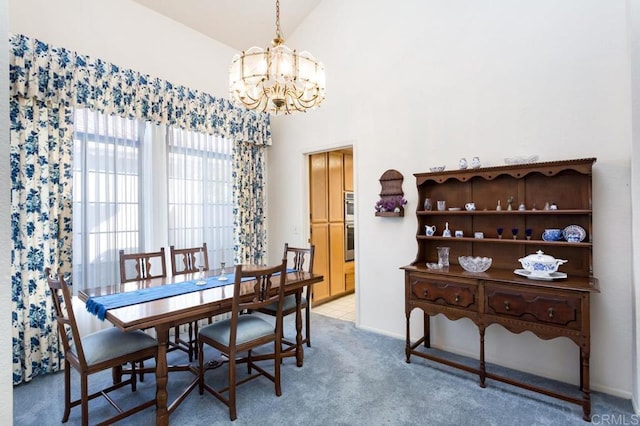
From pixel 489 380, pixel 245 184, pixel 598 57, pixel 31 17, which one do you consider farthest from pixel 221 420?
pixel 598 57

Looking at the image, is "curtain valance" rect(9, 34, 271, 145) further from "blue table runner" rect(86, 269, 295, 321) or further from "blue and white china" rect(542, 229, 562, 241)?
"blue and white china" rect(542, 229, 562, 241)

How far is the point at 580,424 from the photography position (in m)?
2.14

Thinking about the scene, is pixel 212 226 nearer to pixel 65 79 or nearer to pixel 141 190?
pixel 141 190

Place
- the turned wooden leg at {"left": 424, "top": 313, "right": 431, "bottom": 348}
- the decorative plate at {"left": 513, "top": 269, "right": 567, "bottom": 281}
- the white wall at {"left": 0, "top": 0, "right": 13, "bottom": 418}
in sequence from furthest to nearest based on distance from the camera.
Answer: the turned wooden leg at {"left": 424, "top": 313, "right": 431, "bottom": 348}, the decorative plate at {"left": 513, "top": 269, "right": 567, "bottom": 281}, the white wall at {"left": 0, "top": 0, "right": 13, "bottom": 418}

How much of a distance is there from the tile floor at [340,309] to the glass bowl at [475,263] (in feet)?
5.93

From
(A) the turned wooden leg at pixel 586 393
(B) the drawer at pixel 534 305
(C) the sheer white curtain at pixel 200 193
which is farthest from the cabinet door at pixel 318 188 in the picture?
(A) the turned wooden leg at pixel 586 393

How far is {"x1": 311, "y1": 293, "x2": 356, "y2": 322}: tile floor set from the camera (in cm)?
438

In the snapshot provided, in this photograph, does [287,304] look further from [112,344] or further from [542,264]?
[542,264]

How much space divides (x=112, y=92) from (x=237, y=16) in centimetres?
179

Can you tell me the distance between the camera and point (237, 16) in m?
4.01

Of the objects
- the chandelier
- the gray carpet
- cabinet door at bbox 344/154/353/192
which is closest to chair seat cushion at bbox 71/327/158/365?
the gray carpet

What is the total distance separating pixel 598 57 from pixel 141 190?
4.23 meters

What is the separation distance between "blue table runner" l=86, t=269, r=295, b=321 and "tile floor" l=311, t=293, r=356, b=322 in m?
1.93

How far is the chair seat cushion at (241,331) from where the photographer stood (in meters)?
2.37
